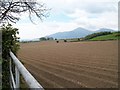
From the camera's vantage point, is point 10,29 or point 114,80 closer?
point 10,29

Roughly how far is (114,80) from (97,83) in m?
0.77

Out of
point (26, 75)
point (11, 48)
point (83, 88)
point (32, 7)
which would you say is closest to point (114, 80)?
point (83, 88)

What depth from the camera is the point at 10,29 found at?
357 inches

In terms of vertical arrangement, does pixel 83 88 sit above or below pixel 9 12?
below

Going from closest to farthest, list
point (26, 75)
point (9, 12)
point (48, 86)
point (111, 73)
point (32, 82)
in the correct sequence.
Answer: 1. point (32, 82)
2. point (26, 75)
3. point (48, 86)
4. point (111, 73)
5. point (9, 12)

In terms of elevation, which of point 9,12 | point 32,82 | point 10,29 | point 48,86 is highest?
point 9,12

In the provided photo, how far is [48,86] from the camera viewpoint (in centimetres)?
973

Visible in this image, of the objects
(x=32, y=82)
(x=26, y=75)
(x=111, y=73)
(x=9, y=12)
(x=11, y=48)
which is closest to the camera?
(x=32, y=82)

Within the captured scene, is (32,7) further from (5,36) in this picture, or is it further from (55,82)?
(5,36)

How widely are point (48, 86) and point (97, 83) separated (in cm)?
149

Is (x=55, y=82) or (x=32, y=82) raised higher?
(x=32, y=82)

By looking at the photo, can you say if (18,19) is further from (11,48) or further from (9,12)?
(11,48)

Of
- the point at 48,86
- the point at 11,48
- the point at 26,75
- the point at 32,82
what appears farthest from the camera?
the point at 48,86

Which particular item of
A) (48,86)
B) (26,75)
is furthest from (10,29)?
(26,75)
